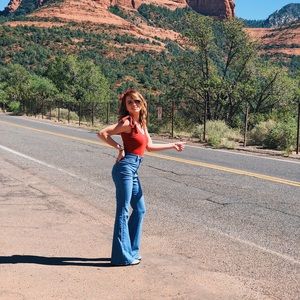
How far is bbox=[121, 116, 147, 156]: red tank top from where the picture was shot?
533cm

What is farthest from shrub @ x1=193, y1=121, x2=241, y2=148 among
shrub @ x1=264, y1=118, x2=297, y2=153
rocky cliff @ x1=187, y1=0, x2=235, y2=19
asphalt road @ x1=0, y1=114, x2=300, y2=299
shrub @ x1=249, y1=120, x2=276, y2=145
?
rocky cliff @ x1=187, y1=0, x2=235, y2=19

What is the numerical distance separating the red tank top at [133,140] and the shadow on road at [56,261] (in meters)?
1.17

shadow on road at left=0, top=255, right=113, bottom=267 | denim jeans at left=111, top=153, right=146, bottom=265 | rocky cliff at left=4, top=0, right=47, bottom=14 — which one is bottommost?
shadow on road at left=0, top=255, right=113, bottom=267

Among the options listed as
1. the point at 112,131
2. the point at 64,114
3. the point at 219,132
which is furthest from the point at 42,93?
the point at 112,131

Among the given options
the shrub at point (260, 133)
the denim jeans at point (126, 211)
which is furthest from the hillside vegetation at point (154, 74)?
the denim jeans at point (126, 211)

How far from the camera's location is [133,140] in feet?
17.5

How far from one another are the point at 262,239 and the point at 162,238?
1.21 metres

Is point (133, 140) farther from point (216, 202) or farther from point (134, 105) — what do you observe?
point (216, 202)

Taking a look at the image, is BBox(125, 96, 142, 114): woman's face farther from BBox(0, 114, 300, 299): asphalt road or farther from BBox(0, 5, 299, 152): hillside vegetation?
BBox(0, 5, 299, 152): hillside vegetation

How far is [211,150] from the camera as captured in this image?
63.1ft

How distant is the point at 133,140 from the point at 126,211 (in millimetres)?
707

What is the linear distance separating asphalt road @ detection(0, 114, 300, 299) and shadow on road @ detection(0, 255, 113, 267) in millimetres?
898

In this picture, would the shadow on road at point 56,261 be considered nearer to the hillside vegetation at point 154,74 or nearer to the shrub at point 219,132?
the hillside vegetation at point 154,74

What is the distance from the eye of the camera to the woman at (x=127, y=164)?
530cm
